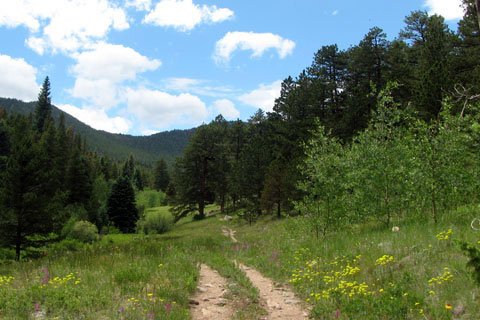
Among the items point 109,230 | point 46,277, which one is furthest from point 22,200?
point 109,230

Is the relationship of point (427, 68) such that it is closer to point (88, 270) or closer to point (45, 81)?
point (88, 270)

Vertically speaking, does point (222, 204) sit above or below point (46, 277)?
below

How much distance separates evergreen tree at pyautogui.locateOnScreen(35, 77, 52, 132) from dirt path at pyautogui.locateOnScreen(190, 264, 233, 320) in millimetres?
103849

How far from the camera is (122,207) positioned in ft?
178

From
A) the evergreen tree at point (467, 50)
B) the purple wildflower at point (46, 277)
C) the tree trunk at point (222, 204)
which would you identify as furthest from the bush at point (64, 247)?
the evergreen tree at point (467, 50)

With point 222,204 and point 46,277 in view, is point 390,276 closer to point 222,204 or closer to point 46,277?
point 46,277

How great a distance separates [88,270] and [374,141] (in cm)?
1072

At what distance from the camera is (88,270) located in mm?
7770

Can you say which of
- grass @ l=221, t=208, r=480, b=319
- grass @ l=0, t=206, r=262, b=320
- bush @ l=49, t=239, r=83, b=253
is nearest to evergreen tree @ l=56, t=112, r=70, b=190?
bush @ l=49, t=239, r=83, b=253

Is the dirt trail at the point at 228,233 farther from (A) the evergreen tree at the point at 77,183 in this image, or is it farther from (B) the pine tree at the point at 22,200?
(A) the evergreen tree at the point at 77,183

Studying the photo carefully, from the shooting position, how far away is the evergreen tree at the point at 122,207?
53.5 metres

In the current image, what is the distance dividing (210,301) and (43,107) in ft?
369

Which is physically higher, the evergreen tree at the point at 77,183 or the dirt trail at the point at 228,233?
the evergreen tree at the point at 77,183

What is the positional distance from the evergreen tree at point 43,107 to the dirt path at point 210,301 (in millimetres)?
103849
